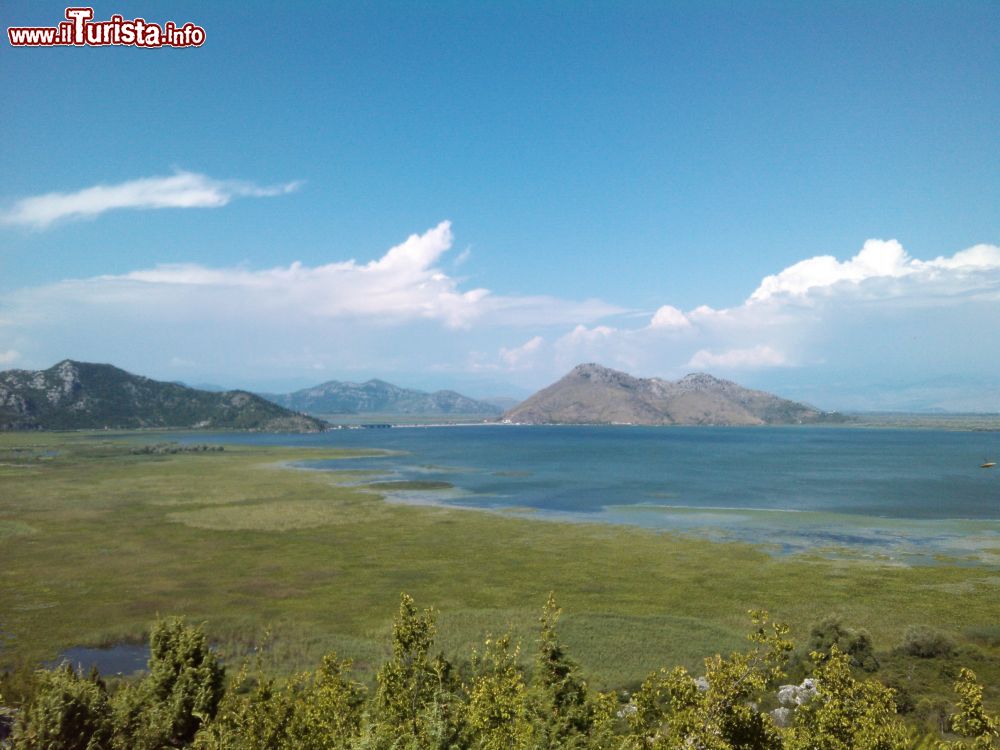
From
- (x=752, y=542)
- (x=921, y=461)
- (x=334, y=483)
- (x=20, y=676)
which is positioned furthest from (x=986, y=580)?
(x=921, y=461)

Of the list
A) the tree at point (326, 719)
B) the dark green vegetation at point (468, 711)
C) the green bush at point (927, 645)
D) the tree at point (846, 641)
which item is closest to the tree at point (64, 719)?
the dark green vegetation at point (468, 711)

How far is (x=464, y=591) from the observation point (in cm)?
6041

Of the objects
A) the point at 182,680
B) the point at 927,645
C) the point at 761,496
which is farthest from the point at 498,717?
the point at 761,496

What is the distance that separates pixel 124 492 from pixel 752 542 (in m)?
107

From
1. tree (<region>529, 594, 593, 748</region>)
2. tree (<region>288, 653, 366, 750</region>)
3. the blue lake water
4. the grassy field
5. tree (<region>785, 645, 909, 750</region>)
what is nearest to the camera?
tree (<region>785, 645, 909, 750</region>)

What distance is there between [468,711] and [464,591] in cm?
3702

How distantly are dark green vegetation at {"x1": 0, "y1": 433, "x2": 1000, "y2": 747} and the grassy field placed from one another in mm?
252

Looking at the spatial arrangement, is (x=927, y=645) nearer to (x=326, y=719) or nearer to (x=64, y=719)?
(x=326, y=719)

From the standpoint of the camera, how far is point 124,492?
118m

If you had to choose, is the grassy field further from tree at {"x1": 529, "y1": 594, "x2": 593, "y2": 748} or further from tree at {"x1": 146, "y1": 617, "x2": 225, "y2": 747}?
tree at {"x1": 529, "y1": 594, "x2": 593, "y2": 748}

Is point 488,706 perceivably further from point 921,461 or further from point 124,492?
point 921,461

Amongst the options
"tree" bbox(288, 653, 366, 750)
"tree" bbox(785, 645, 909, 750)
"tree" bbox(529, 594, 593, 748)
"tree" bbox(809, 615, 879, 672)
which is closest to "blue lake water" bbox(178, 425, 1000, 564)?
"tree" bbox(809, 615, 879, 672)

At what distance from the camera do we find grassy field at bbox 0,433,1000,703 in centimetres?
4744

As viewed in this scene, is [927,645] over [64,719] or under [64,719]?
under
